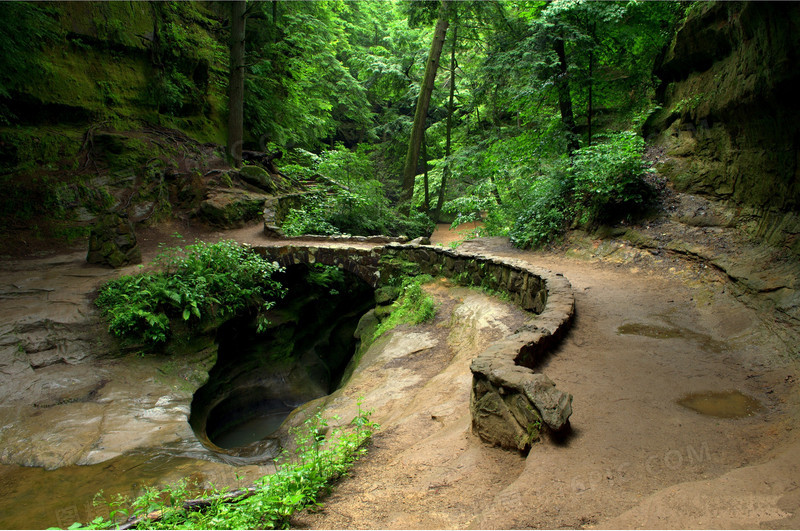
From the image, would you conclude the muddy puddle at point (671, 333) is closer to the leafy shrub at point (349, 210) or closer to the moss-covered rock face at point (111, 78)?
the leafy shrub at point (349, 210)

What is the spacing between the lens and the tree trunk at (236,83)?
13.3m

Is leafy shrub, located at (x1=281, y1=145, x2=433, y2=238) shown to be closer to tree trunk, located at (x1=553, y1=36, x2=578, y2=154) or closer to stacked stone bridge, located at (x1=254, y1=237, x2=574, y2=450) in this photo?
stacked stone bridge, located at (x1=254, y1=237, x2=574, y2=450)

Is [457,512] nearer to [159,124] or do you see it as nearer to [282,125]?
[159,124]

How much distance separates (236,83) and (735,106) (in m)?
13.7

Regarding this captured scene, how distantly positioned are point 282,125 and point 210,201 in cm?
627

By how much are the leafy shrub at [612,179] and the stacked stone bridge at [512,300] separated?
339cm

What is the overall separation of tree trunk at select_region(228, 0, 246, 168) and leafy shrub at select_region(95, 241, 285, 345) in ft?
19.7

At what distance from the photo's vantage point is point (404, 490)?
9.14 feet

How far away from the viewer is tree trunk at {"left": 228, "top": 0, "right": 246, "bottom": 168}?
13.3 m

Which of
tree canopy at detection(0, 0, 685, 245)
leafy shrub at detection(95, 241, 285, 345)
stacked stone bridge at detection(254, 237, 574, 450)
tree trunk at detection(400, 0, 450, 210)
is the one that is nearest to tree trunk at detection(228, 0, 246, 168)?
tree canopy at detection(0, 0, 685, 245)

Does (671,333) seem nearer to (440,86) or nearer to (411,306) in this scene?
(411,306)

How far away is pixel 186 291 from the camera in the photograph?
7996 millimetres

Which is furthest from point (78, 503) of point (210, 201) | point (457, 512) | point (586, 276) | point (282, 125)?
point (282, 125)

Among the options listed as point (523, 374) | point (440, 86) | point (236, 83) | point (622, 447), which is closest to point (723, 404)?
point (622, 447)
